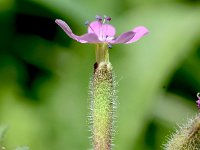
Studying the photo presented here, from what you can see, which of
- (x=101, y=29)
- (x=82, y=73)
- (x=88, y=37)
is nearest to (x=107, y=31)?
(x=101, y=29)

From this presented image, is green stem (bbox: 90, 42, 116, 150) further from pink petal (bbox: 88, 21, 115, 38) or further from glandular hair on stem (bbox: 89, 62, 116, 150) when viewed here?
pink petal (bbox: 88, 21, 115, 38)

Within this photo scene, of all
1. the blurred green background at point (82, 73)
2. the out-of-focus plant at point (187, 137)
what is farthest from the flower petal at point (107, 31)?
the blurred green background at point (82, 73)

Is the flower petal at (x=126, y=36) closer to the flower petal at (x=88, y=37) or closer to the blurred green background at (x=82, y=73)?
the flower petal at (x=88, y=37)

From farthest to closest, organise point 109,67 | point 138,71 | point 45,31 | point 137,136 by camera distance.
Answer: point 45,31, point 138,71, point 137,136, point 109,67

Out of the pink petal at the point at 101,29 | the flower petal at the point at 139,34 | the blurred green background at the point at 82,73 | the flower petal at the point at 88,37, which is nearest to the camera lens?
the flower petal at the point at 88,37

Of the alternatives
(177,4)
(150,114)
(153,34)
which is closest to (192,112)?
(150,114)

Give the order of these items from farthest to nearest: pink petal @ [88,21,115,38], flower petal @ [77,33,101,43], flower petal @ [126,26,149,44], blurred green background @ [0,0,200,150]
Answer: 1. blurred green background @ [0,0,200,150]
2. pink petal @ [88,21,115,38]
3. flower petal @ [126,26,149,44]
4. flower petal @ [77,33,101,43]

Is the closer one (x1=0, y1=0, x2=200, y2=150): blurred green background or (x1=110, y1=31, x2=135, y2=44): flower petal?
(x1=110, y1=31, x2=135, y2=44): flower petal

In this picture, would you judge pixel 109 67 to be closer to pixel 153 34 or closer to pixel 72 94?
pixel 72 94

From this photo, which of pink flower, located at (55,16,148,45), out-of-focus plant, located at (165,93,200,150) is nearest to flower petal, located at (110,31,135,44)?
pink flower, located at (55,16,148,45)
